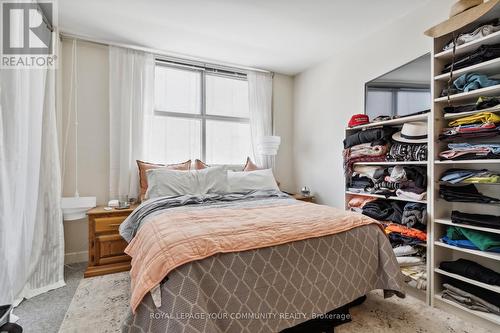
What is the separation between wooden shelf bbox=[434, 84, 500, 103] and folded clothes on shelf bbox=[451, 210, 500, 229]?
81 cm

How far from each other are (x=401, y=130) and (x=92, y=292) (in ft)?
9.82

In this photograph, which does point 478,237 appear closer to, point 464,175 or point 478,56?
point 464,175

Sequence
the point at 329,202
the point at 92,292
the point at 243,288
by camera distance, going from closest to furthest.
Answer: the point at 243,288 < the point at 92,292 < the point at 329,202

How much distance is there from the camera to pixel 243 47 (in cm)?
296

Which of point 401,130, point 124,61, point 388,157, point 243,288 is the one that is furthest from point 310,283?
point 124,61

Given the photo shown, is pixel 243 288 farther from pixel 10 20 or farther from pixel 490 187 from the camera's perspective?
pixel 10 20

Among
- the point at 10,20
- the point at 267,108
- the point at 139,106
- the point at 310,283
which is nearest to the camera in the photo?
the point at 310,283

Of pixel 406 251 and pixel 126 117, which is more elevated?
pixel 126 117

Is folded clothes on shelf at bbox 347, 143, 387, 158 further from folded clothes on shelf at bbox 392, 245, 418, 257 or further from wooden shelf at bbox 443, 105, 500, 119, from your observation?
folded clothes on shelf at bbox 392, 245, 418, 257

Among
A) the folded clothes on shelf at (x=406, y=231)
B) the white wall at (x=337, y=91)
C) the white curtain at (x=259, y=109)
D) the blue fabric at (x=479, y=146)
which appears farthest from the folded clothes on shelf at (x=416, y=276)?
the white curtain at (x=259, y=109)

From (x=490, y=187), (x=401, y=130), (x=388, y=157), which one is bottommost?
(x=490, y=187)

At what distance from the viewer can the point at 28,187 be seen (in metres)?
1.87

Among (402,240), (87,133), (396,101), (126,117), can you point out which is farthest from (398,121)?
(87,133)

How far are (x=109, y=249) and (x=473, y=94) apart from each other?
3277mm
